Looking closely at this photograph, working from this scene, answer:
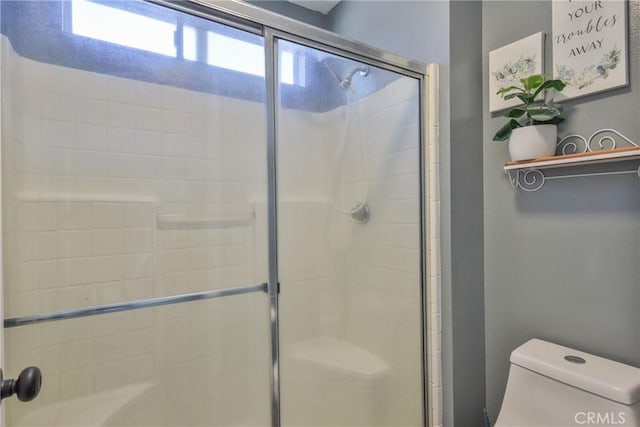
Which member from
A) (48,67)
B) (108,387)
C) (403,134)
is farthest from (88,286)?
(403,134)

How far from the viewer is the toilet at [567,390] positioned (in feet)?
3.19

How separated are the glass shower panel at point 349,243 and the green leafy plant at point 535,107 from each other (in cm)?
36

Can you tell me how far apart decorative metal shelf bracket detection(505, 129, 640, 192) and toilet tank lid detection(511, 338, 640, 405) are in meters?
0.60

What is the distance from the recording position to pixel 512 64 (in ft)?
4.53

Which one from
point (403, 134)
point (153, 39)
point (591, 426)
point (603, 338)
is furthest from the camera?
point (403, 134)

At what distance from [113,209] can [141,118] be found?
1.28 ft

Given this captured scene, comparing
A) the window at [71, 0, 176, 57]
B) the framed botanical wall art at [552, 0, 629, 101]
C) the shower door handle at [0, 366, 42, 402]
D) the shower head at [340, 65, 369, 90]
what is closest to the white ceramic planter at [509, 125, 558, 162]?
the framed botanical wall art at [552, 0, 629, 101]

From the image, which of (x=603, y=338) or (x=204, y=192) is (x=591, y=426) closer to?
(x=603, y=338)

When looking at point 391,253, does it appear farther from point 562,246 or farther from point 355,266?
point 562,246

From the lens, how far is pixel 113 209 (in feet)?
4.57

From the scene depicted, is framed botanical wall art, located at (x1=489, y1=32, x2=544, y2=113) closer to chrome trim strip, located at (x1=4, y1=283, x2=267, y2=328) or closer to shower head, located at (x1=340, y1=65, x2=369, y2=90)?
shower head, located at (x1=340, y1=65, x2=369, y2=90)

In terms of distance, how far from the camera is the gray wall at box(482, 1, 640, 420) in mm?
1123

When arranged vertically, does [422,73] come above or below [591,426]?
above

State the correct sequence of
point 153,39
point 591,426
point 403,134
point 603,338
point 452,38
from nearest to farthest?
1. point 591,426
2. point 603,338
3. point 153,39
4. point 452,38
5. point 403,134
